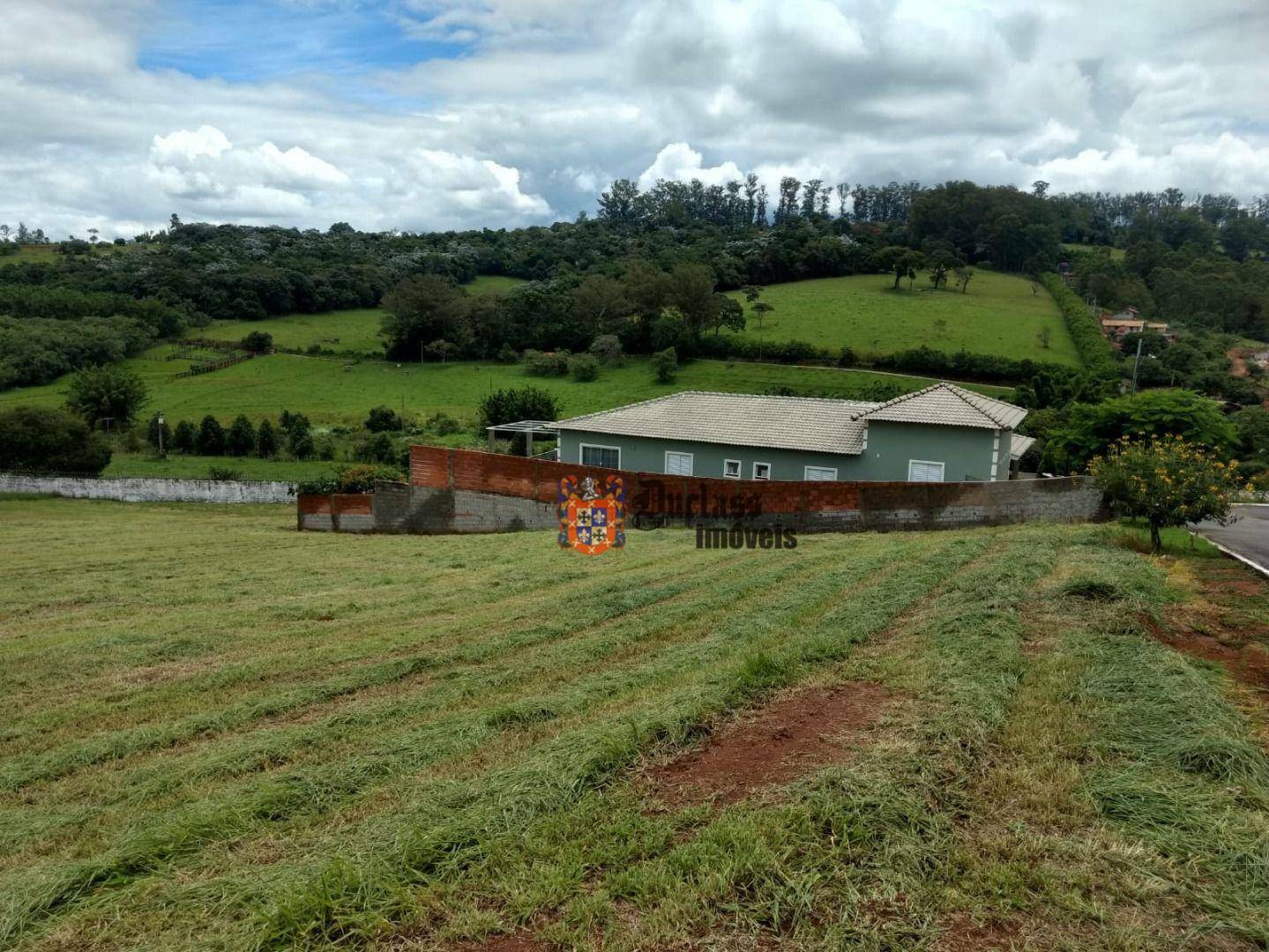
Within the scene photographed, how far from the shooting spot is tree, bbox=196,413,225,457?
45.0m

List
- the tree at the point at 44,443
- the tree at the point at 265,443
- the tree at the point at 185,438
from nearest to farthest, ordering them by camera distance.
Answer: the tree at the point at 44,443
the tree at the point at 265,443
the tree at the point at 185,438

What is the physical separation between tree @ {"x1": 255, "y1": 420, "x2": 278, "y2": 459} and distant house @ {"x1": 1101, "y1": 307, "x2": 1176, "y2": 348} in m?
61.8

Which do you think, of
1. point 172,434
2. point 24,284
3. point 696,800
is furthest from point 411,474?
point 24,284

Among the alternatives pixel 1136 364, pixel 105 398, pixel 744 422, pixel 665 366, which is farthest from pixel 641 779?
pixel 1136 364

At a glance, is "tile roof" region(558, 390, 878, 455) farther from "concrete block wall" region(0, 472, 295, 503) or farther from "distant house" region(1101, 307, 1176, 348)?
"distant house" region(1101, 307, 1176, 348)

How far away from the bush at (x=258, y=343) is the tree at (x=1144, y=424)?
6404 cm

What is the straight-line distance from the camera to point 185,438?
4544 centimetres

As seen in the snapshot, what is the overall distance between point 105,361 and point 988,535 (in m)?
69.3

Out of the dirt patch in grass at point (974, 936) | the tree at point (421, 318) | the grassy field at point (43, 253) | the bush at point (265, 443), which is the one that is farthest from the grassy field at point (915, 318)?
the grassy field at point (43, 253)

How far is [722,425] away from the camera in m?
26.8

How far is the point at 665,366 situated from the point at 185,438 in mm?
31426

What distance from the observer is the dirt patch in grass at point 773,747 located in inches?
181

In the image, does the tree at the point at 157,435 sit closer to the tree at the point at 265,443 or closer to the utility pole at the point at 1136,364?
the tree at the point at 265,443

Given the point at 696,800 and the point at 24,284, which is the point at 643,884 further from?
the point at 24,284
